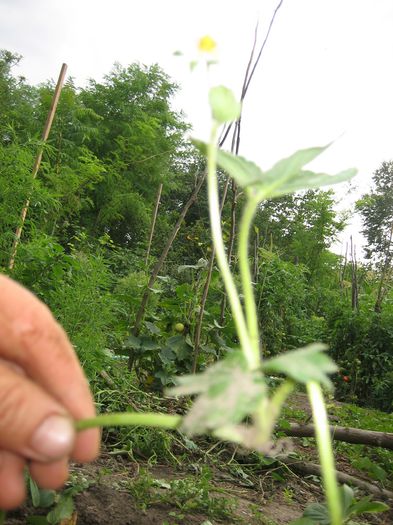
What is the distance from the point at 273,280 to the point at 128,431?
12.2ft

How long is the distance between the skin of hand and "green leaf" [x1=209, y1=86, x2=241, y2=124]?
12.7 inches

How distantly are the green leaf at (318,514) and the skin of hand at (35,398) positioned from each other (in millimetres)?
843

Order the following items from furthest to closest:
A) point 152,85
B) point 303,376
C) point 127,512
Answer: point 152,85, point 127,512, point 303,376

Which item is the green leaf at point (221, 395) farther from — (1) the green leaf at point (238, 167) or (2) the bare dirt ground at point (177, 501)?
(2) the bare dirt ground at point (177, 501)

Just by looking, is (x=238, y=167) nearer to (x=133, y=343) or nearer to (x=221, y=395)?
(x=221, y=395)

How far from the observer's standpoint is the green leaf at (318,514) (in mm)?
1181

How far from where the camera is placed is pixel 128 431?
2.19 meters

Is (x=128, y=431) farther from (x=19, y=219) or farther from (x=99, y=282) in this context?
(x=19, y=219)

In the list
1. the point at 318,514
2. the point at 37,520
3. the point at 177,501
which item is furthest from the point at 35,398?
the point at 177,501

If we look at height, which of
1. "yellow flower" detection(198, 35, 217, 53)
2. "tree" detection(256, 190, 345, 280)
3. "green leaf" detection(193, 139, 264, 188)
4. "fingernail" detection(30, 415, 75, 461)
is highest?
"tree" detection(256, 190, 345, 280)

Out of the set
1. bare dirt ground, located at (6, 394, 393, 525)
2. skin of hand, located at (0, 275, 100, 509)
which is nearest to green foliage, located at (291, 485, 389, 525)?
bare dirt ground, located at (6, 394, 393, 525)

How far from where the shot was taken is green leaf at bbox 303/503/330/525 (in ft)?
3.87

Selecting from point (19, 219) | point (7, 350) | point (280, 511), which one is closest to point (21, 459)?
point (7, 350)

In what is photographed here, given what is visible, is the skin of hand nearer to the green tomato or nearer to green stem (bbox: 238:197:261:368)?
green stem (bbox: 238:197:261:368)
